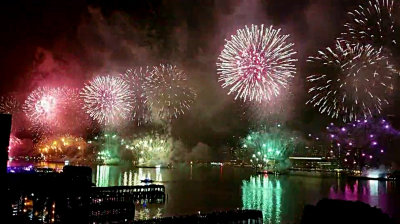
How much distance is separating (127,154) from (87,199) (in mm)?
110270

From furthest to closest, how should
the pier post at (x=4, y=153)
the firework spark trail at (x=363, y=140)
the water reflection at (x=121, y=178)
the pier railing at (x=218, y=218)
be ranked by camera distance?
the firework spark trail at (x=363, y=140) → the water reflection at (x=121, y=178) → the pier railing at (x=218, y=218) → the pier post at (x=4, y=153)

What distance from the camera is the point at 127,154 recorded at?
131m

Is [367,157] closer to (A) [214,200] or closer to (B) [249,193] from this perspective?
(B) [249,193]

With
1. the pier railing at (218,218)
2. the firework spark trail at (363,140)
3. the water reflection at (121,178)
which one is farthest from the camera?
the firework spark trail at (363,140)

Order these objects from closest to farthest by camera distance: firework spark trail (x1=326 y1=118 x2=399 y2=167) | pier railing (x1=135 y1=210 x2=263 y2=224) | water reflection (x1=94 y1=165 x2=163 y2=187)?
pier railing (x1=135 y1=210 x2=263 y2=224), water reflection (x1=94 y1=165 x2=163 y2=187), firework spark trail (x1=326 y1=118 x2=399 y2=167)

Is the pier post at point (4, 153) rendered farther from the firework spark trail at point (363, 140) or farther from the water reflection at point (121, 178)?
the firework spark trail at point (363, 140)

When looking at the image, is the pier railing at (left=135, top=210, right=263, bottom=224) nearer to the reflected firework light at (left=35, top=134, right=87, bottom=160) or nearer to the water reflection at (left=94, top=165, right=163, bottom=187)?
the water reflection at (left=94, top=165, right=163, bottom=187)

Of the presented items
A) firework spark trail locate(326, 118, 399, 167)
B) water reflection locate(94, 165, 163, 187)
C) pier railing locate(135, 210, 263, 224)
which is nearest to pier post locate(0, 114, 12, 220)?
pier railing locate(135, 210, 263, 224)

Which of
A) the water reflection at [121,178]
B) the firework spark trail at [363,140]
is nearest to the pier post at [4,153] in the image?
the water reflection at [121,178]

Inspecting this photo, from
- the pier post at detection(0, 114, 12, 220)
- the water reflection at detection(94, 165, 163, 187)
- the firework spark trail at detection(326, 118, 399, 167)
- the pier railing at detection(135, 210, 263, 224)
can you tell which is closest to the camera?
the pier post at detection(0, 114, 12, 220)

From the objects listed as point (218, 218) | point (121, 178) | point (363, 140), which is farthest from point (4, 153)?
point (363, 140)

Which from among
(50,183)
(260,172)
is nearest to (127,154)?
(260,172)

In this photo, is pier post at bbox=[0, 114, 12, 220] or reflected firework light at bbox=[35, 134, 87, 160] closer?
pier post at bbox=[0, 114, 12, 220]

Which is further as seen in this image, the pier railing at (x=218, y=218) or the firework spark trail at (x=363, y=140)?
the firework spark trail at (x=363, y=140)
